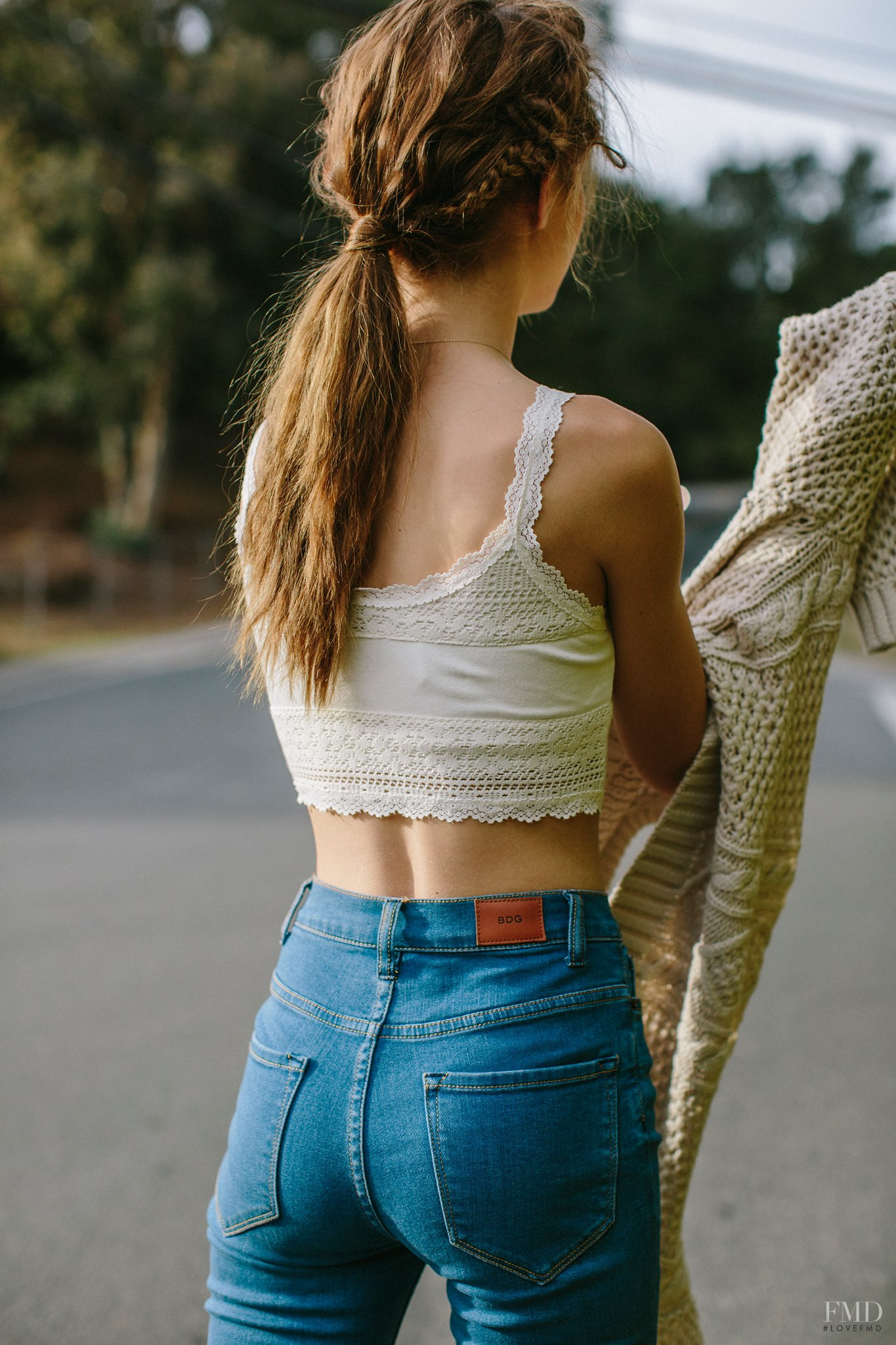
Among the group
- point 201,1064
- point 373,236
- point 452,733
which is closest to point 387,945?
point 452,733

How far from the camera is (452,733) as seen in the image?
4.12 feet

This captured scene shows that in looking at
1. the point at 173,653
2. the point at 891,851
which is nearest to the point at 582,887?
the point at 891,851

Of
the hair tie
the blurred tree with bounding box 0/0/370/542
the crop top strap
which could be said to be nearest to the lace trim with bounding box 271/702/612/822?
the crop top strap

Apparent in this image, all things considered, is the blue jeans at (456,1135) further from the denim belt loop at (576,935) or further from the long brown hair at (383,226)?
the long brown hair at (383,226)

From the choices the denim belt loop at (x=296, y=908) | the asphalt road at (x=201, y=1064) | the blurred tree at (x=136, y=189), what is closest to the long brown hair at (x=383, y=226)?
the denim belt loop at (x=296, y=908)

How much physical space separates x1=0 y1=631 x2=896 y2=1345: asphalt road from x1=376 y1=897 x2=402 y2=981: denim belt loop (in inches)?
71.7

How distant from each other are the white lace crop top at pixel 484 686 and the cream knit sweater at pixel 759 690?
1.09ft

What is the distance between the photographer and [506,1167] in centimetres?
115

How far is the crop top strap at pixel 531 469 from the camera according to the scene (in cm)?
121

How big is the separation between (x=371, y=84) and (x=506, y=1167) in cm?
118

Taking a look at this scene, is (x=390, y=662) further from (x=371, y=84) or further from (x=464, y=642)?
(x=371, y=84)

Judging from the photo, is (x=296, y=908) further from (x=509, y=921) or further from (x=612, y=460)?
(x=612, y=460)

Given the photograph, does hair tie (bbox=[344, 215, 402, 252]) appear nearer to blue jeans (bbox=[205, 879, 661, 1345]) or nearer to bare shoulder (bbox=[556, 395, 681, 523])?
bare shoulder (bbox=[556, 395, 681, 523])

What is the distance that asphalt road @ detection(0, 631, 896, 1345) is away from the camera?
2754mm
